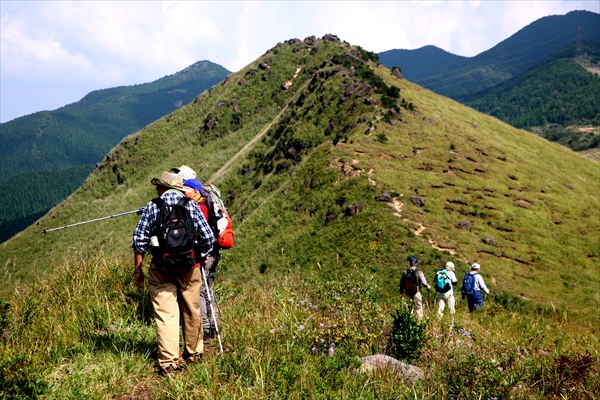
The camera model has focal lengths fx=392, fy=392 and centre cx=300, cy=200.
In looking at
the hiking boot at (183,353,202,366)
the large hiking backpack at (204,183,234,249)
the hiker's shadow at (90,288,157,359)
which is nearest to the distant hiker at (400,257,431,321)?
the large hiking backpack at (204,183,234,249)

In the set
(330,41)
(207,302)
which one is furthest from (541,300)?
(330,41)

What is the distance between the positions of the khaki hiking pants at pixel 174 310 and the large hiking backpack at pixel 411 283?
326 inches

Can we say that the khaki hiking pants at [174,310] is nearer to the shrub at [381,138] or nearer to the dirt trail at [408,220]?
the dirt trail at [408,220]

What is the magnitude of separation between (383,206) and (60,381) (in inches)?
998

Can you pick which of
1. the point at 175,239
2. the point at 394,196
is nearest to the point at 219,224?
the point at 175,239

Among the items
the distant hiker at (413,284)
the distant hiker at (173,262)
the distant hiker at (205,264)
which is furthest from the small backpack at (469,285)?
the distant hiker at (173,262)

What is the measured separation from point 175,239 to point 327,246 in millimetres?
23876

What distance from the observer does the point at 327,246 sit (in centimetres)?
A: 2825

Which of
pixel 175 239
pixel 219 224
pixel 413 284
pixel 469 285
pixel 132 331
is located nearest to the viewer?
pixel 175 239

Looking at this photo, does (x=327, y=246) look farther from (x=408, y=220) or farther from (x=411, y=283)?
(x=411, y=283)

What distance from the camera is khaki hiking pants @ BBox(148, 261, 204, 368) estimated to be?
492 centimetres

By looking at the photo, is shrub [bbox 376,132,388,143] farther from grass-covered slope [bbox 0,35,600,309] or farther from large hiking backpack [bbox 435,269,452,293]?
large hiking backpack [bbox 435,269,452,293]

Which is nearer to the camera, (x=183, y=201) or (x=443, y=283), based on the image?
(x=183, y=201)

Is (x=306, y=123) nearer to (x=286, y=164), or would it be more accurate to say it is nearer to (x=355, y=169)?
(x=286, y=164)
